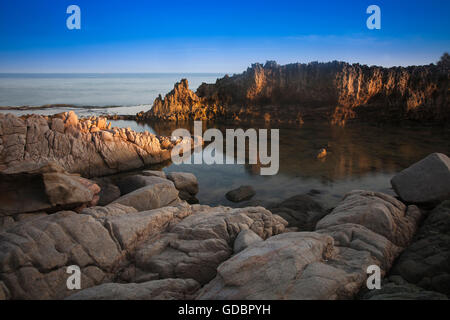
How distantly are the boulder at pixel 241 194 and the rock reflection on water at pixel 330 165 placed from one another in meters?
0.22

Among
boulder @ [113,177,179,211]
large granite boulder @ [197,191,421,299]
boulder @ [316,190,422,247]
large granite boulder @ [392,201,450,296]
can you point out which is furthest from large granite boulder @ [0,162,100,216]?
large granite boulder @ [392,201,450,296]

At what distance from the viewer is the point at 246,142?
2203 cm

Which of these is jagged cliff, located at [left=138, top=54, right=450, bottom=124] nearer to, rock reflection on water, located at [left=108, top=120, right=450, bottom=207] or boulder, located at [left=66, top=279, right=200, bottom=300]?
rock reflection on water, located at [left=108, top=120, right=450, bottom=207]

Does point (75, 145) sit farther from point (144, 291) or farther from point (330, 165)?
point (330, 165)

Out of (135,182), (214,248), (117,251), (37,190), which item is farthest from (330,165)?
(37,190)

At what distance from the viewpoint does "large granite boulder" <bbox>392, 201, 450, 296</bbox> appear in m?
5.21

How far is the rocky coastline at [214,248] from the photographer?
4.64 metres

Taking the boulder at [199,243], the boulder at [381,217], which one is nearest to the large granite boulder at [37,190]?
the boulder at [199,243]

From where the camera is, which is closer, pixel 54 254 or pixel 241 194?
pixel 54 254

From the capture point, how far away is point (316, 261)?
514cm

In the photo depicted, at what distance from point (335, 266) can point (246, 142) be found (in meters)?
17.1

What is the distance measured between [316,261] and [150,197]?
19.3 feet
